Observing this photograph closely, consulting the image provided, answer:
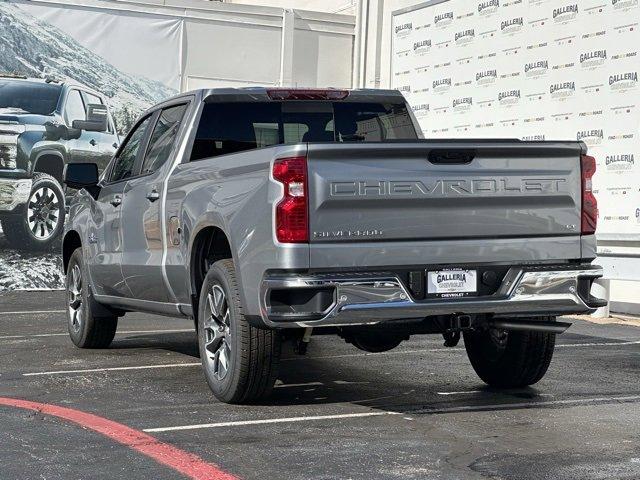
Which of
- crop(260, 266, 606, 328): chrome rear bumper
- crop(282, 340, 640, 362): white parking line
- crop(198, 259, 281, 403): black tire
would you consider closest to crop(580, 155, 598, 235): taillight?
crop(260, 266, 606, 328): chrome rear bumper

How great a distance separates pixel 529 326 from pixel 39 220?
14.0m

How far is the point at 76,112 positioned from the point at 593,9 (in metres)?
8.70

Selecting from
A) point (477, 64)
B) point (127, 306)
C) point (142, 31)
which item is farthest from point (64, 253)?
point (142, 31)

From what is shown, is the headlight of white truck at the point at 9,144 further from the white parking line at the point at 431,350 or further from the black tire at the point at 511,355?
the black tire at the point at 511,355

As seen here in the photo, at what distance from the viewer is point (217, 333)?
7.68 metres

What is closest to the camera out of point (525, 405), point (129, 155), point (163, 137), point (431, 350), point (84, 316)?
point (525, 405)

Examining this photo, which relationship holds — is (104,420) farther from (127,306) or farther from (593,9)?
(593,9)

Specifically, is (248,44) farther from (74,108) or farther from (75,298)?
(75,298)

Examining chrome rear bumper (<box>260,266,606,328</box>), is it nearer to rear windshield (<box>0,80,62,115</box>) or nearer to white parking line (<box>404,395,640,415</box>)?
white parking line (<box>404,395,640,415</box>)

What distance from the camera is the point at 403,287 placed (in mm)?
6871

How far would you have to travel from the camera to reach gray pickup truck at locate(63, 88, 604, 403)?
675 cm

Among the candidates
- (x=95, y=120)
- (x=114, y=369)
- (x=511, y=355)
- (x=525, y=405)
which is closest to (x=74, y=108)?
(x=95, y=120)

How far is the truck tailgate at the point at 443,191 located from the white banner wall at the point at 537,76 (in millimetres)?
8906

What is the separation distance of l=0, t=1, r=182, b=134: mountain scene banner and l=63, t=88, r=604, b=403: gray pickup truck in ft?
42.1
